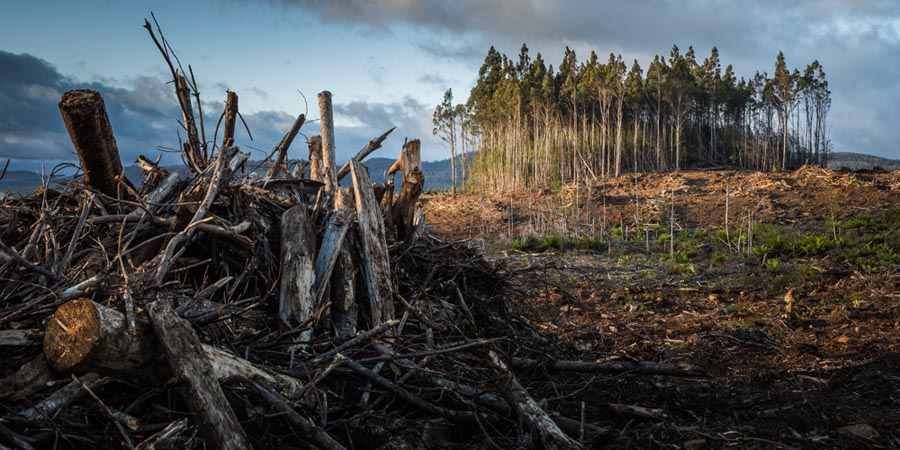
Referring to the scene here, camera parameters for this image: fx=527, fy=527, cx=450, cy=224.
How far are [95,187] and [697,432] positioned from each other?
4523 millimetres

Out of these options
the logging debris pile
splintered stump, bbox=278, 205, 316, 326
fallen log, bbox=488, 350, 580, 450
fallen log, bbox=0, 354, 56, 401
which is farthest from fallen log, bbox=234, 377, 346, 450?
splintered stump, bbox=278, 205, 316, 326

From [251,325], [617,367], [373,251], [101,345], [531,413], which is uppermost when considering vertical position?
[373,251]

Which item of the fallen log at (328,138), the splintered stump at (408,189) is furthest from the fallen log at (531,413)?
the fallen log at (328,138)

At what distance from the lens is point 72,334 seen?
207 cm

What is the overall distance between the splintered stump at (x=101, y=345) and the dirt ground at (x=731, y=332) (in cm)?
221

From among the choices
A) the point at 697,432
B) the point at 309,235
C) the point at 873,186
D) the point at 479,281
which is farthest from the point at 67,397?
the point at 873,186

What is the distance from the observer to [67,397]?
2098 mm

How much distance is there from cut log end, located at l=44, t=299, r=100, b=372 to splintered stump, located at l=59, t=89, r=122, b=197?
6.45 ft

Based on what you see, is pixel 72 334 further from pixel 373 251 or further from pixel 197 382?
pixel 373 251

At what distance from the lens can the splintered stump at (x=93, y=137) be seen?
3490 millimetres

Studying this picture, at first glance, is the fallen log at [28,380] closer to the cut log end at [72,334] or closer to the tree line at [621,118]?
the cut log end at [72,334]

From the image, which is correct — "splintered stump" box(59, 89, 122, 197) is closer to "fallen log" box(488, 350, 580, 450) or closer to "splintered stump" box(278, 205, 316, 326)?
"splintered stump" box(278, 205, 316, 326)

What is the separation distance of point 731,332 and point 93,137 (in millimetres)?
6413

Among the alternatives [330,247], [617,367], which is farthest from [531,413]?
[330,247]
